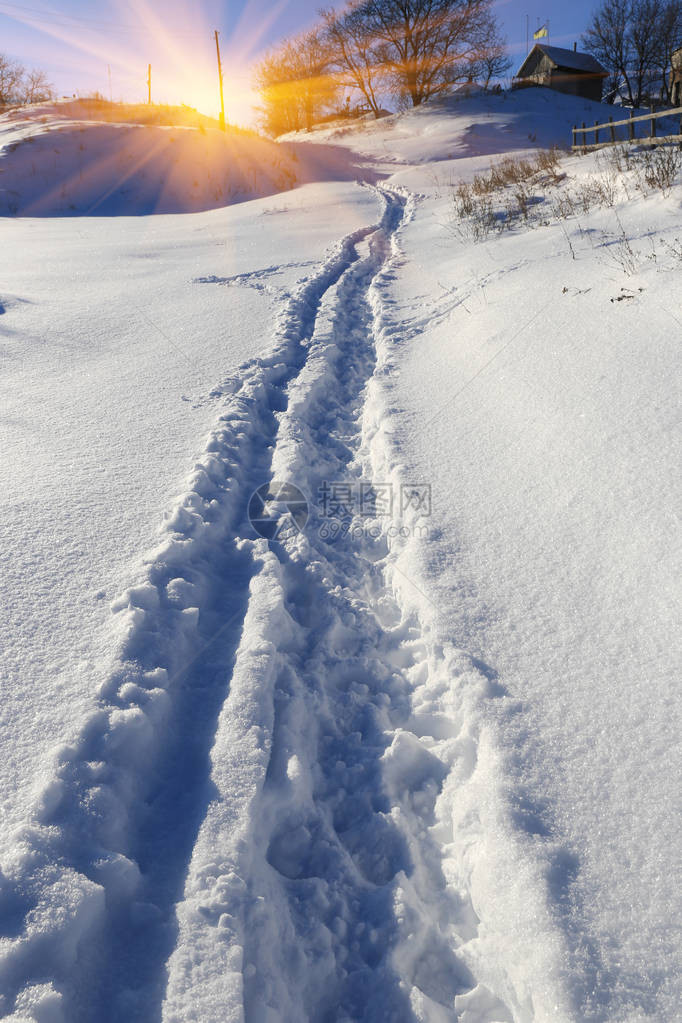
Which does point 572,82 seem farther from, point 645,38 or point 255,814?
point 255,814

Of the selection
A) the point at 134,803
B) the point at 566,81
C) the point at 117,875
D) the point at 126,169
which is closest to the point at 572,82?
the point at 566,81

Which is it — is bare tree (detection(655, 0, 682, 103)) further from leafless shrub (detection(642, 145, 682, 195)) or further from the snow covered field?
the snow covered field

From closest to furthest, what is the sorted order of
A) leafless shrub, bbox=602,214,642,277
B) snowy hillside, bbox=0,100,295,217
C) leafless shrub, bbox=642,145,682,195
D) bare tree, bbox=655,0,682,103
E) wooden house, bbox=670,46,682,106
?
leafless shrub, bbox=602,214,642,277 → leafless shrub, bbox=642,145,682,195 → snowy hillside, bbox=0,100,295,217 → wooden house, bbox=670,46,682,106 → bare tree, bbox=655,0,682,103

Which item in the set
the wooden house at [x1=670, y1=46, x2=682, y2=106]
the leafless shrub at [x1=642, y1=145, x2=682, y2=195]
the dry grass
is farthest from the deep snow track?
the wooden house at [x1=670, y1=46, x2=682, y2=106]

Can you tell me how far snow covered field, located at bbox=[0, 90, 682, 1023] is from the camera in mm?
1555

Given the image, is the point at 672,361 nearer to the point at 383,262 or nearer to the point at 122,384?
the point at 122,384

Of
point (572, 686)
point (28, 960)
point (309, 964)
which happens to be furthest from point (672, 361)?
point (28, 960)

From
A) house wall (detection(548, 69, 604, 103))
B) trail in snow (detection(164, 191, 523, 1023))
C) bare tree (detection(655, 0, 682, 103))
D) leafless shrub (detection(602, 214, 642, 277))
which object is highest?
bare tree (detection(655, 0, 682, 103))

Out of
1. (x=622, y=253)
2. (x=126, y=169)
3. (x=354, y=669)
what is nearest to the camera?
(x=354, y=669)

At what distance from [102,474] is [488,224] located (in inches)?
A: 324

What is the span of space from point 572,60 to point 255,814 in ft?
155

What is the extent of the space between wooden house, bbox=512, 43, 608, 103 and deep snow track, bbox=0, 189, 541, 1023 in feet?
145

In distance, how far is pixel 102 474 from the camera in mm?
3477

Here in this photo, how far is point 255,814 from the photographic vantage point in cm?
184
